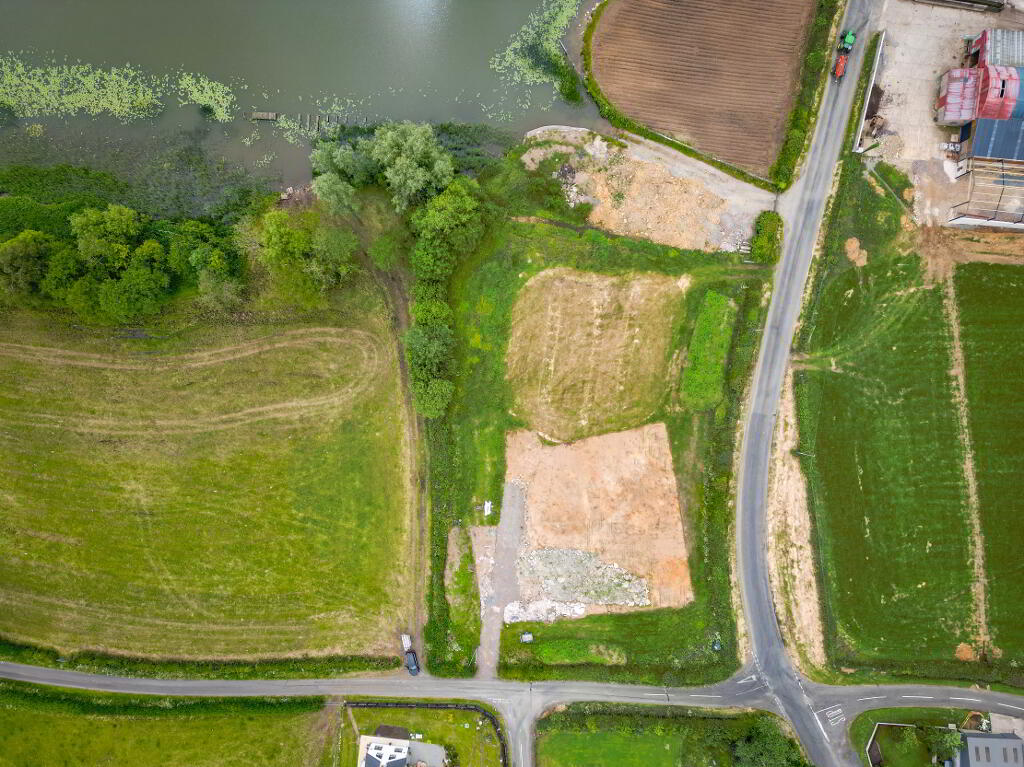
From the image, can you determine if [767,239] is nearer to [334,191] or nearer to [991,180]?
[991,180]

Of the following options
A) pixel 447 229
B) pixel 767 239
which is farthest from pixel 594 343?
pixel 767 239

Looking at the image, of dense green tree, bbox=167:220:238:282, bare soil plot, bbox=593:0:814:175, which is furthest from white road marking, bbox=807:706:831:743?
dense green tree, bbox=167:220:238:282

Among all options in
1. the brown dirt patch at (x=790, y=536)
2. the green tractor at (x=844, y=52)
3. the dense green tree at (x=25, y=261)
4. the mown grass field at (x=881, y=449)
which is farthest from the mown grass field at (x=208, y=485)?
the green tractor at (x=844, y=52)

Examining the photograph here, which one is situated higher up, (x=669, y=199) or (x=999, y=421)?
(x=669, y=199)

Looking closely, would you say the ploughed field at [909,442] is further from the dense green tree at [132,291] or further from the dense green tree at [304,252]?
the dense green tree at [132,291]

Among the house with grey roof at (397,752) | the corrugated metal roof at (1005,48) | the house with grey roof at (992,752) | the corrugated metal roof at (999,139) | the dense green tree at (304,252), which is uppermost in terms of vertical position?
the corrugated metal roof at (1005,48)

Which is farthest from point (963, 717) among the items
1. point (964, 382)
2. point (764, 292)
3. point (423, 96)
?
point (423, 96)
